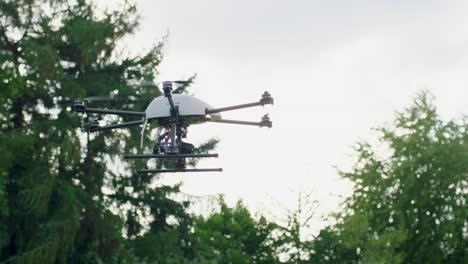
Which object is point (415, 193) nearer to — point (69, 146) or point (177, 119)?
point (69, 146)

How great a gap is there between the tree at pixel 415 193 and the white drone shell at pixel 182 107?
2594cm

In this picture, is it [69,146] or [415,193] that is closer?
[69,146]

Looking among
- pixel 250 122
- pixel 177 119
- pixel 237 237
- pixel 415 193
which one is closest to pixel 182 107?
pixel 177 119

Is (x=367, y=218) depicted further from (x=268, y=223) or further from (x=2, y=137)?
(x=2, y=137)

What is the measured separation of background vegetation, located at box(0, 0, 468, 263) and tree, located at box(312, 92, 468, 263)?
0.06 meters

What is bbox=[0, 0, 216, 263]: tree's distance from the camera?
33281 mm

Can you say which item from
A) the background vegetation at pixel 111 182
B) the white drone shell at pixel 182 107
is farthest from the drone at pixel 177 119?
the background vegetation at pixel 111 182

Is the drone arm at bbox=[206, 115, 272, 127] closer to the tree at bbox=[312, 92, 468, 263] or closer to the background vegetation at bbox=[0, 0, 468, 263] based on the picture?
the background vegetation at bbox=[0, 0, 468, 263]

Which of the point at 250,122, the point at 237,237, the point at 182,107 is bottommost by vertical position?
the point at 250,122

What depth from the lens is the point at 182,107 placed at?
1445 cm

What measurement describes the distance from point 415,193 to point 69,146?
15.9 meters

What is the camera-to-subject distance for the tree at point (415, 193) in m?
41.8

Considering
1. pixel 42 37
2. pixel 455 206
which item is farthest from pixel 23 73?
pixel 455 206

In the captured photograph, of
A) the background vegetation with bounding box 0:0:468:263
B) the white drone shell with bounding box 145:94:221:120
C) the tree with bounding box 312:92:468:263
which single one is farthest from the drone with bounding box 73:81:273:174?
the tree with bounding box 312:92:468:263
